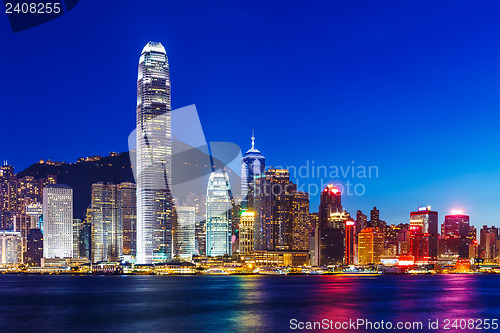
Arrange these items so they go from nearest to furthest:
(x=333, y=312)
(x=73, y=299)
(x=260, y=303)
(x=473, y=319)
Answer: (x=473, y=319) < (x=333, y=312) < (x=260, y=303) < (x=73, y=299)

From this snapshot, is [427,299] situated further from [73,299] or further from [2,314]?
[2,314]

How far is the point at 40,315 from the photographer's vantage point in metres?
72.2

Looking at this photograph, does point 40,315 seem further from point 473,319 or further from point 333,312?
point 473,319

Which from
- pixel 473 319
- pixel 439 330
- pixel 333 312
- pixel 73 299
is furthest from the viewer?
pixel 73 299

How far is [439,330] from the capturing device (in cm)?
5909

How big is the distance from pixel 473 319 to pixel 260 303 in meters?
27.9

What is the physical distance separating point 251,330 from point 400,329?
1343 cm

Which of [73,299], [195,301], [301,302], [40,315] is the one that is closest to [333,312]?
[301,302]

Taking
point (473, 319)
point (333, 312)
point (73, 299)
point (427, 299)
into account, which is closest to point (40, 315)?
point (73, 299)

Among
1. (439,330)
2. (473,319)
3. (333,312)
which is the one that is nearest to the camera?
(439,330)

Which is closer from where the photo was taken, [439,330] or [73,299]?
[439,330]

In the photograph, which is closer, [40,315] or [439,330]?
[439,330]

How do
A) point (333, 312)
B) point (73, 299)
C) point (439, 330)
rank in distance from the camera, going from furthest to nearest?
point (73, 299), point (333, 312), point (439, 330)

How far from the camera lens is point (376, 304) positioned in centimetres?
8631
